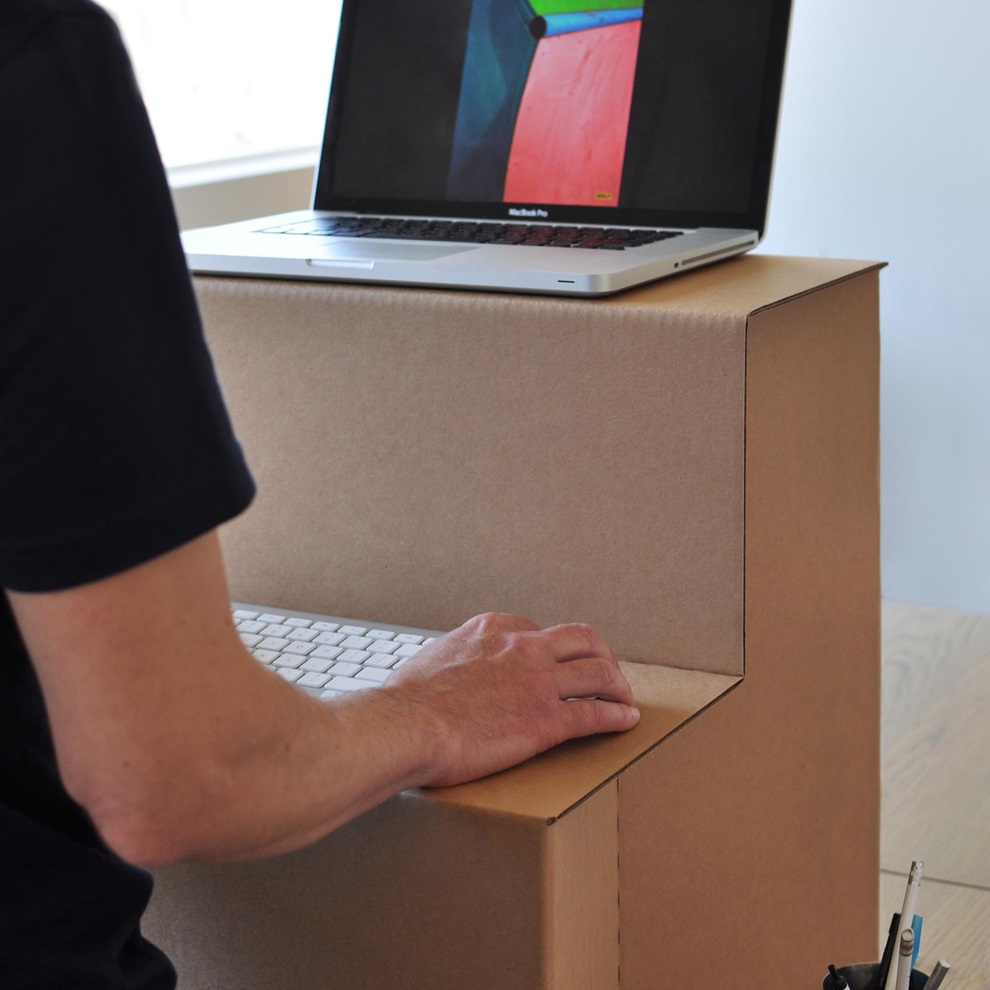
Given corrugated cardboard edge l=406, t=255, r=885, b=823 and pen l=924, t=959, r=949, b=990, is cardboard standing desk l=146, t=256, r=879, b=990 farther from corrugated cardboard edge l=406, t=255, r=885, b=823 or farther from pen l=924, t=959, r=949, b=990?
pen l=924, t=959, r=949, b=990

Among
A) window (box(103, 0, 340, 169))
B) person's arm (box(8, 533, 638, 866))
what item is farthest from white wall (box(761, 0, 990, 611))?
person's arm (box(8, 533, 638, 866))

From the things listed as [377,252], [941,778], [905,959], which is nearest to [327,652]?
[377,252]

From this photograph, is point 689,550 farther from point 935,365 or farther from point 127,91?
point 935,365

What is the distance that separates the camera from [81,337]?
47 cm

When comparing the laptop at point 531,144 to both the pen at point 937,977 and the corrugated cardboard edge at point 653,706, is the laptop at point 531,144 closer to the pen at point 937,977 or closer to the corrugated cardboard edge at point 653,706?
the corrugated cardboard edge at point 653,706

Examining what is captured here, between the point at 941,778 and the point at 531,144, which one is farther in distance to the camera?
the point at 941,778

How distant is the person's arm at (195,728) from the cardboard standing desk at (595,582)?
8cm

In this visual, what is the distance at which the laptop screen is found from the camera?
3.24ft

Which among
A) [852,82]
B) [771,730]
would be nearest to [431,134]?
[771,730]

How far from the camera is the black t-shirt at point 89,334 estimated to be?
1.52 feet

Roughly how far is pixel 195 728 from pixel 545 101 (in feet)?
2.22

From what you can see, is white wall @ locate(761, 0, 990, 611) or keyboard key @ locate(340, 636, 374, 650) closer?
keyboard key @ locate(340, 636, 374, 650)

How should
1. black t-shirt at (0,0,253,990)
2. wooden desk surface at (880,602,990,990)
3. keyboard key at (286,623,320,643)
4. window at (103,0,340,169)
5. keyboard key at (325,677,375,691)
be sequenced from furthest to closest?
window at (103,0,340,169), wooden desk surface at (880,602,990,990), keyboard key at (286,623,320,643), keyboard key at (325,677,375,691), black t-shirt at (0,0,253,990)

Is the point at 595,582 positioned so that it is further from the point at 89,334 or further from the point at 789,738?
the point at 89,334
